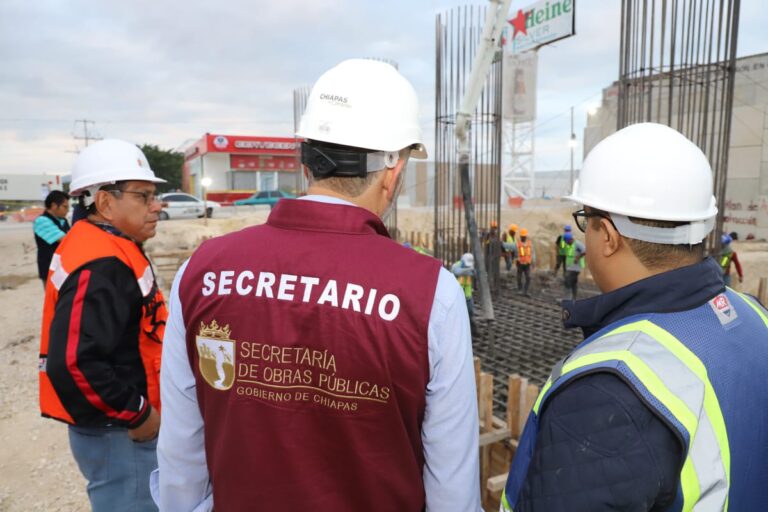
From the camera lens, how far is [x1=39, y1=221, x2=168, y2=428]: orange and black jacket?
6.36 feet

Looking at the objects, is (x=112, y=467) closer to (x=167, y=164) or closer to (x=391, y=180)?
(x=391, y=180)

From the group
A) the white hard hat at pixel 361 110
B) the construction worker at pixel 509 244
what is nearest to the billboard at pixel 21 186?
the construction worker at pixel 509 244

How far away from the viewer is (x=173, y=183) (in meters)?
45.5

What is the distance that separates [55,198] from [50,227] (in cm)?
40

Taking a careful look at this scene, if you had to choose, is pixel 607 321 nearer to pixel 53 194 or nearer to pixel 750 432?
pixel 750 432

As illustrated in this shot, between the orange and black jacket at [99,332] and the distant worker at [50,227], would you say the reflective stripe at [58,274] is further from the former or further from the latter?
the distant worker at [50,227]

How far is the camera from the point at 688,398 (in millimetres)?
1015

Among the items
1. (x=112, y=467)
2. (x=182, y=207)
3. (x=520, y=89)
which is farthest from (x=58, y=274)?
(x=520, y=89)

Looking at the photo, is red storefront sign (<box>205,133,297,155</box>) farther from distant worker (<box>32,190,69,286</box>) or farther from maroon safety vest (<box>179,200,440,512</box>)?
maroon safety vest (<box>179,200,440,512</box>)

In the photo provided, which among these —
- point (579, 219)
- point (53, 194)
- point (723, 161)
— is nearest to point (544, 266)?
point (723, 161)

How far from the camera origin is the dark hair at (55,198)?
589cm

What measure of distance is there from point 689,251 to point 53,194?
661cm

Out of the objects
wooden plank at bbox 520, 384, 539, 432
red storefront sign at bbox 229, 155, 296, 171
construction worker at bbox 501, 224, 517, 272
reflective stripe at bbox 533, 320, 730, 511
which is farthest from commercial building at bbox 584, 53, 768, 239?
red storefront sign at bbox 229, 155, 296, 171

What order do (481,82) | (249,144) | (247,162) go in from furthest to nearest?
(247,162) → (249,144) → (481,82)
